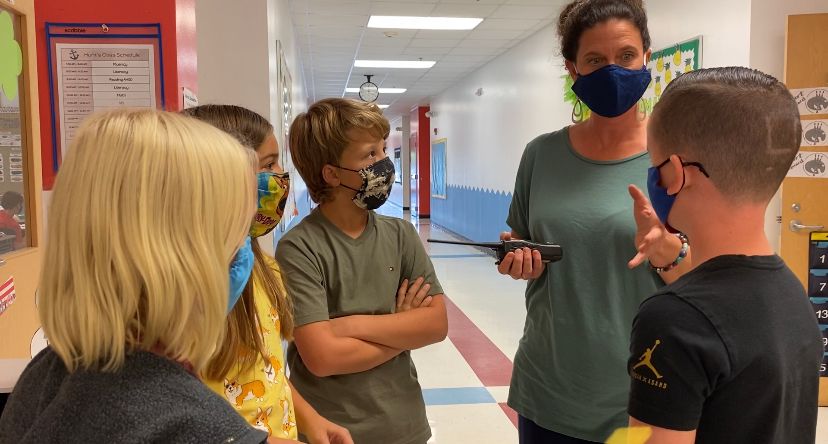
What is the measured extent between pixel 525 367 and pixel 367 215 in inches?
22.1

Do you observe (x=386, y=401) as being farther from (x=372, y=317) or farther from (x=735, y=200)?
(x=735, y=200)

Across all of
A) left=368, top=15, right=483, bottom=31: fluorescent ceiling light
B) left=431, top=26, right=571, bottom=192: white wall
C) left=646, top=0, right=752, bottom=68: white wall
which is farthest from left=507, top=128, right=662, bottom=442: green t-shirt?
left=368, top=15, right=483, bottom=31: fluorescent ceiling light

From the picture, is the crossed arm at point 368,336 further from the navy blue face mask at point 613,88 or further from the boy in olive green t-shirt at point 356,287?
the navy blue face mask at point 613,88

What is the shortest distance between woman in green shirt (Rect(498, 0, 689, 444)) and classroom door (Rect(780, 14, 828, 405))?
2342 millimetres

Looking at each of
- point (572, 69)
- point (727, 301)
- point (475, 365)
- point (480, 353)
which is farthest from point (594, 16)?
point (480, 353)

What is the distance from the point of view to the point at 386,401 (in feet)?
4.66

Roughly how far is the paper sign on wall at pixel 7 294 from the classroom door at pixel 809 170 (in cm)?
351

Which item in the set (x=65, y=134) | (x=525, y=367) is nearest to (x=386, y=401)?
(x=525, y=367)

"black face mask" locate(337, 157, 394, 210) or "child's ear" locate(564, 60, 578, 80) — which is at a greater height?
"child's ear" locate(564, 60, 578, 80)

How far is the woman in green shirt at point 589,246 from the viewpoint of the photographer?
127cm

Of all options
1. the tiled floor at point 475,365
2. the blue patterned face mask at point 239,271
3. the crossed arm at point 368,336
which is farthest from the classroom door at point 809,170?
the blue patterned face mask at point 239,271

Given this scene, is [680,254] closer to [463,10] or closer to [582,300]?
[582,300]

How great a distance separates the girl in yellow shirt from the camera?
1.05 metres

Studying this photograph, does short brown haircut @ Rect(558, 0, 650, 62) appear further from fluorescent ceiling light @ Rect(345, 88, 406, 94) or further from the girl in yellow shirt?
fluorescent ceiling light @ Rect(345, 88, 406, 94)
